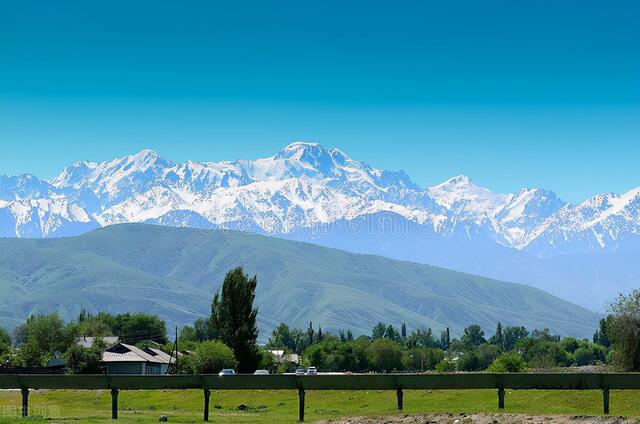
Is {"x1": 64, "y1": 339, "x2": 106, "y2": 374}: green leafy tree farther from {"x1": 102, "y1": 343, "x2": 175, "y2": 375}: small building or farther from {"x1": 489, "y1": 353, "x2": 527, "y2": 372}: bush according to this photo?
{"x1": 489, "y1": 353, "x2": 527, "y2": 372}: bush

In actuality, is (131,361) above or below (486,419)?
above

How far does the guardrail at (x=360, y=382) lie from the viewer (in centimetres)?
4744

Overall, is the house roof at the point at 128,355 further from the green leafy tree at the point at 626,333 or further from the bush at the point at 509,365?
the green leafy tree at the point at 626,333

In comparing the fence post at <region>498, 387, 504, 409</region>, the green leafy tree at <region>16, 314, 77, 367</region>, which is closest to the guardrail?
the fence post at <region>498, 387, 504, 409</region>

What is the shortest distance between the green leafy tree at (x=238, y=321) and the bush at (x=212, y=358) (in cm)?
82

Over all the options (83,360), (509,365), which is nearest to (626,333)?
(509,365)

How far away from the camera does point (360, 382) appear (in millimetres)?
48719

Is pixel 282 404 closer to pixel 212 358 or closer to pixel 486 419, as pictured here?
pixel 486 419

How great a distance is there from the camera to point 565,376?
159 feet

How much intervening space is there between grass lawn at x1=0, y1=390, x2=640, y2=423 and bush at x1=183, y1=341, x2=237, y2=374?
3545 cm

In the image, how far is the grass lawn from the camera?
48.2 m

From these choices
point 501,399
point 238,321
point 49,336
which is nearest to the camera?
point 501,399

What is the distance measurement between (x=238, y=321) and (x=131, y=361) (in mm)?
40940

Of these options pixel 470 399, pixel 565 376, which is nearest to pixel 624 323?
pixel 470 399
